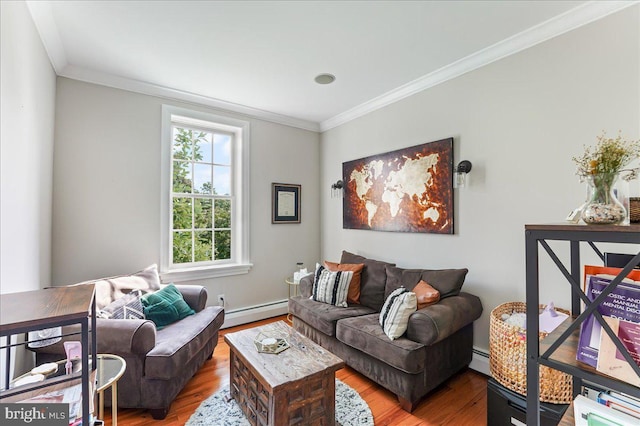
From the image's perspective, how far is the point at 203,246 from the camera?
138 inches

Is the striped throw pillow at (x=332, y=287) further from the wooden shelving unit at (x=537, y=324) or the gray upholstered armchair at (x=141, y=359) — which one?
the wooden shelving unit at (x=537, y=324)

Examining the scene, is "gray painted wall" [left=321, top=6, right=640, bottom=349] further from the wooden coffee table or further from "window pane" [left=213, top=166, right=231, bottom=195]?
"window pane" [left=213, top=166, right=231, bottom=195]

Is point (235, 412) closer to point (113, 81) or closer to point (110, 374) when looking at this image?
point (110, 374)

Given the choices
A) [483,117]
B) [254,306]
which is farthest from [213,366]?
[483,117]

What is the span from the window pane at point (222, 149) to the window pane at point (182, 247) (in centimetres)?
99

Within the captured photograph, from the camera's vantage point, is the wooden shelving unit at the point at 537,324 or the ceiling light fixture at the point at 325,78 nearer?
the wooden shelving unit at the point at 537,324

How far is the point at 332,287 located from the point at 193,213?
6.13ft

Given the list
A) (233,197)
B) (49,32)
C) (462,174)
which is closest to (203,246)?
(233,197)

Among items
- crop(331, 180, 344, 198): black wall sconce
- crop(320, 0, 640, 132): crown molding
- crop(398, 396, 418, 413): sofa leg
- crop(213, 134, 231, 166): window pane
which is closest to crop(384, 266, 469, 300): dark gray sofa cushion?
crop(398, 396, 418, 413): sofa leg

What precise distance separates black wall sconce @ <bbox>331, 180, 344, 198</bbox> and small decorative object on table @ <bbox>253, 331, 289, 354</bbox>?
7.55 ft

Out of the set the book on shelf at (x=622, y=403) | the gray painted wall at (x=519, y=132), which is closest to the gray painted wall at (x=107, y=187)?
the gray painted wall at (x=519, y=132)

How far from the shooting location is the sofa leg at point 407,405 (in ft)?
6.54

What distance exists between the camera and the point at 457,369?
2342mm

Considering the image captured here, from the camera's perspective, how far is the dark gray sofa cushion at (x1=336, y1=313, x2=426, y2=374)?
196 cm
